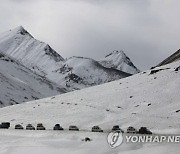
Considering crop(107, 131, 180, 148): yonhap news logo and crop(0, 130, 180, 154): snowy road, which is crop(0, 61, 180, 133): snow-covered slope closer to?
crop(107, 131, 180, 148): yonhap news logo

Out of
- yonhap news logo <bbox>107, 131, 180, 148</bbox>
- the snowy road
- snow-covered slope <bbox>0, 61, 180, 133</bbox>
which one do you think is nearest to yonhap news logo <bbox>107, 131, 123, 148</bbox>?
yonhap news logo <bbox>107, 131, 180, 148</bbox>

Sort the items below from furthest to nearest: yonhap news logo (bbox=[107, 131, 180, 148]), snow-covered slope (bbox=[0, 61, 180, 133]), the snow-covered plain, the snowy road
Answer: snow-covered slope (bbox=[0, 61, 180, 133])
yonhap news logo (bbox=[107, 131, 180, 148])
the snow-covered plain
the snowy road

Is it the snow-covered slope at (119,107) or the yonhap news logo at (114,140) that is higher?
the snow-covered slope at (119,107)

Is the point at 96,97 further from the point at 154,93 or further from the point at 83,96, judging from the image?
the point at 154,93

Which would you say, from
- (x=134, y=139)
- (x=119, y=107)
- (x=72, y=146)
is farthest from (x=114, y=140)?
(x=119, y=107)

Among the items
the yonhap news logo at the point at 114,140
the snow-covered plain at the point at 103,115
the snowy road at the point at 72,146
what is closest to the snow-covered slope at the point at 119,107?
the snow-covered plain at the point at 103,115

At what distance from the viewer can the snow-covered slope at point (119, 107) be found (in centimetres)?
6069

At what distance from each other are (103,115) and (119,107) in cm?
544

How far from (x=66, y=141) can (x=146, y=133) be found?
9.81 meters

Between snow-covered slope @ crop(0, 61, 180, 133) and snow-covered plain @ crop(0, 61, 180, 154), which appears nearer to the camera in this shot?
snow-covered plain @ crop(0, 61, 180, 154)

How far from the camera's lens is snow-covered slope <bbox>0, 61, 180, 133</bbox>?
6069 centimetres

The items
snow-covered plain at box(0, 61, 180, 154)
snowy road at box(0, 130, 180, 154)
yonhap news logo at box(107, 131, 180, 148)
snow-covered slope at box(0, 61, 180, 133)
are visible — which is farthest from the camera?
snow-covered slope at box(0, 61, 180, 133)

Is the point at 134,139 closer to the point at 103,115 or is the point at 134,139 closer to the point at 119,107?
the point at 103,115

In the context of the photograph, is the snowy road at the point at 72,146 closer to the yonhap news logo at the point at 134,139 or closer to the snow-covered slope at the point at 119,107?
the yonhap news logo at the point at 134,139
